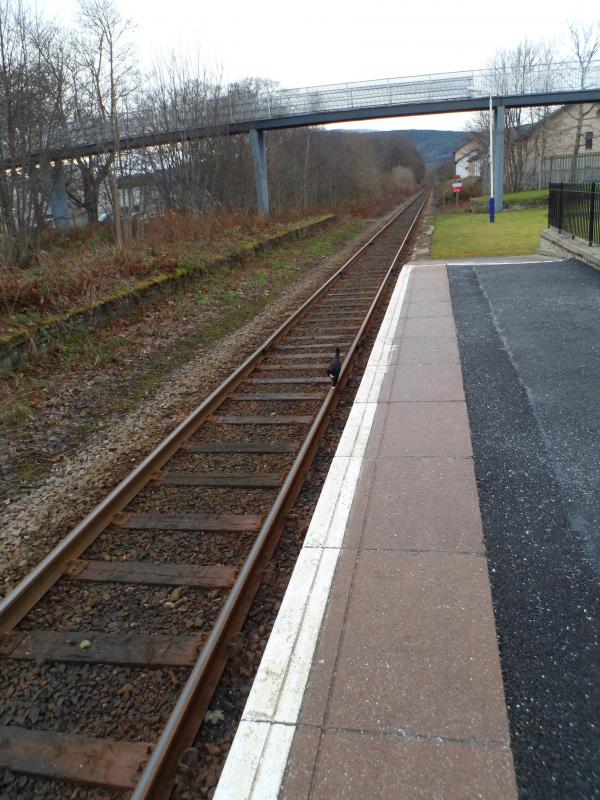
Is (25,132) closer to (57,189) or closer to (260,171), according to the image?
(57,189)

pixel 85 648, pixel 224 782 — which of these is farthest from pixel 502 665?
pixel 85 648

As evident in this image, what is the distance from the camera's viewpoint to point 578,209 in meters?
15.0

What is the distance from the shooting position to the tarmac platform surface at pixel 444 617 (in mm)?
2455

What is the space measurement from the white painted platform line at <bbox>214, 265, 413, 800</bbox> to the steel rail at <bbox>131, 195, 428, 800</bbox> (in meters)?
0.27

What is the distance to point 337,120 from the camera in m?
34.2

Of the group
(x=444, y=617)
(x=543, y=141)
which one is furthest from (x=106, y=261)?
(x=543, y=141)

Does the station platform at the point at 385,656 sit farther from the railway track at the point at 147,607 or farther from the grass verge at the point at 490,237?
the grass verge at the point at 490,237

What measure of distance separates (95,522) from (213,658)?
1.84m

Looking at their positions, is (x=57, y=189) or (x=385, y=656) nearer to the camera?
(x=385, y=656)

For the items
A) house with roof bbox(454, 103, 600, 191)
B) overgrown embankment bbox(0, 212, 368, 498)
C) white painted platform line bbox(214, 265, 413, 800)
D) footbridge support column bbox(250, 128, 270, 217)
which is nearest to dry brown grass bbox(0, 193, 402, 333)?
overgrown embankment bbox(0, 212, 368, 498)

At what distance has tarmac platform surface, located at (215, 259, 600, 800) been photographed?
8.05ft

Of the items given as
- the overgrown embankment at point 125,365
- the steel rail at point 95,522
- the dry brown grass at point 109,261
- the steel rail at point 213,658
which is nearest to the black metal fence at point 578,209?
the overgrown embankment at point 125,365

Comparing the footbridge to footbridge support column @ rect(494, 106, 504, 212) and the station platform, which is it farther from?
the station platform

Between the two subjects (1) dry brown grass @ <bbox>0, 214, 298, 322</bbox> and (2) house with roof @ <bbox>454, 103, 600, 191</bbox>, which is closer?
(1) dry brown grass @ <bbox>0, 214, 298, 322</bbox>
